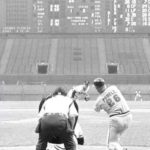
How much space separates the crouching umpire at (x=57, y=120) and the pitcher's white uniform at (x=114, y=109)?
3.88 feet

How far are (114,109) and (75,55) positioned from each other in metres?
59.9

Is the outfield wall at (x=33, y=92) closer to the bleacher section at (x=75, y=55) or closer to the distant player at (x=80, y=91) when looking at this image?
the bleacher section at (x=75, y=55)

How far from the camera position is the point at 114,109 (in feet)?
39.5

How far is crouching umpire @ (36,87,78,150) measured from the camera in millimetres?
10492

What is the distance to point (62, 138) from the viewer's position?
419 inches

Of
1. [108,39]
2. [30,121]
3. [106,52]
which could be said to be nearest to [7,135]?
[30,121]

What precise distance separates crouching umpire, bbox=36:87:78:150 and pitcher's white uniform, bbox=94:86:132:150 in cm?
118

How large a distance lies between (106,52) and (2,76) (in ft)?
47.5

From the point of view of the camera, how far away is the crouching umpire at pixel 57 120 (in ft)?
34.4

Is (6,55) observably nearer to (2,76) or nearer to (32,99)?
(2,76)

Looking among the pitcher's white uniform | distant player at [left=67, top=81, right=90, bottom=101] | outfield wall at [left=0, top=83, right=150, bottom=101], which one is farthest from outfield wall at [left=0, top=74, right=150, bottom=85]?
the pitcher's white uniform

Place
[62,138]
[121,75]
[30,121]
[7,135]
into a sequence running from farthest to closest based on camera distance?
[121,75] → [30,121] → [7,135] → [62,138]

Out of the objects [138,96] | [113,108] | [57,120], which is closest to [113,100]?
[113,108]

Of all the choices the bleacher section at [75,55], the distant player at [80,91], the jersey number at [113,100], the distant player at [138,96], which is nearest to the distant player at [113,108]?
the jersey number at [113,100]
